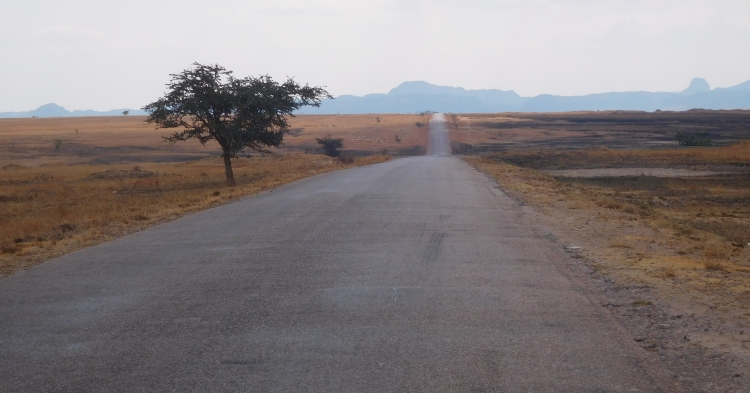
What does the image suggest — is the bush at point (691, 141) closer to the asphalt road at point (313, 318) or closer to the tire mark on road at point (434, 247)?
the asphalt road at point (313, 318)

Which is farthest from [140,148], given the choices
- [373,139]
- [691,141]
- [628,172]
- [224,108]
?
[691,141]

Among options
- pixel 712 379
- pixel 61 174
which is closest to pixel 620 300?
pixel 712 379

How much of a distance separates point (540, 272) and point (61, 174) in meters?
44.6

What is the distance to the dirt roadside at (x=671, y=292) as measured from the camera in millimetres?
6027

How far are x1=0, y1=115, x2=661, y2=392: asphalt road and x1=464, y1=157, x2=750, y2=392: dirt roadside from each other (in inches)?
14.6

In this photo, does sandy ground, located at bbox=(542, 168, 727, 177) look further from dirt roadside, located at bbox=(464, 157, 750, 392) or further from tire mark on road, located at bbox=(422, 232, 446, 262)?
tire mark on road, located at bbox=(422, 232, 446, 262)

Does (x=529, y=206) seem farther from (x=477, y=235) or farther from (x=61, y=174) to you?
(x=61, y=174)

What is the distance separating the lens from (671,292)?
28.7ft

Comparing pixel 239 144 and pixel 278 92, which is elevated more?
pixel 278 92

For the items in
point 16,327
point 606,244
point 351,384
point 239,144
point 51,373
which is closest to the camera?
point 351,384

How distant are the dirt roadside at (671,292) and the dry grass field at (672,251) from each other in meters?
0.01

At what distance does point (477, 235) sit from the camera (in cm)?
1327

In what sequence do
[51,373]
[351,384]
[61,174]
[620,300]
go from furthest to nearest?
1. [61,174]
2. [620,300]
3. [51,373]
4. [351,384]

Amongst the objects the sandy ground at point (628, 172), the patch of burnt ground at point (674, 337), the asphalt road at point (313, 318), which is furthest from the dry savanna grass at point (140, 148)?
the patch of burnt ground at point (674, 337)
